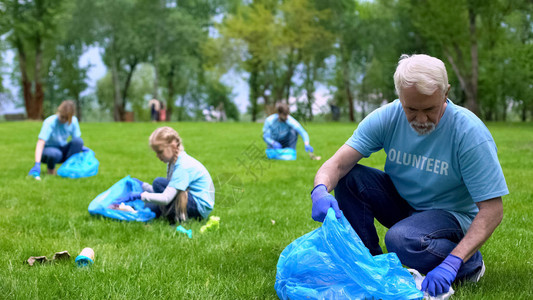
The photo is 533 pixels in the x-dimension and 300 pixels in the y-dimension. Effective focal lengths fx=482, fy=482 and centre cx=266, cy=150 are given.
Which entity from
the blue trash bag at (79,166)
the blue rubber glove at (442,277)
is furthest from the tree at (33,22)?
the blue rubber glove at (442,277)

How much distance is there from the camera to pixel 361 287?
2.42 metres

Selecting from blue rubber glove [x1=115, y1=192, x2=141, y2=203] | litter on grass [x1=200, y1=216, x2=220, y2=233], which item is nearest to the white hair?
litter on grass [x1=200, y1=216, x2=220, y2=233]

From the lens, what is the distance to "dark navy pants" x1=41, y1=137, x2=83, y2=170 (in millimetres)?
7547

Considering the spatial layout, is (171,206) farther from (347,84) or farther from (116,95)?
(347,84)

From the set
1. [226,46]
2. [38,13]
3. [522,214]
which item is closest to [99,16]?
[38,13]

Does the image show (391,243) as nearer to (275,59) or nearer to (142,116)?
(275,59)

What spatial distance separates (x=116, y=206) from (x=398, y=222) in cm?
306

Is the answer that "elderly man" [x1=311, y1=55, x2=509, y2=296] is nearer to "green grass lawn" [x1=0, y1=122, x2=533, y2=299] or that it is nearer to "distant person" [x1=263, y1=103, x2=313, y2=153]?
"green grass lawn" [x1=0, y1=122, x2=533, y2=299]

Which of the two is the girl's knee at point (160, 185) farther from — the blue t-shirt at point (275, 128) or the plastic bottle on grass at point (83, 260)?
the blue t-shirt at point (275, 128)

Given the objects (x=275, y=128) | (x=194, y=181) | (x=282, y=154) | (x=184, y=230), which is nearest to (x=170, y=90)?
(x=275, y=128)

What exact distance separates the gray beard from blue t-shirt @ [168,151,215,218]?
232 centimetres

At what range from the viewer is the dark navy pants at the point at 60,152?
7.55 m

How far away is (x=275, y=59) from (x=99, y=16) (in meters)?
13.2

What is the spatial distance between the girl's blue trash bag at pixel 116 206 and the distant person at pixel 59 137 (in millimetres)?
2696
